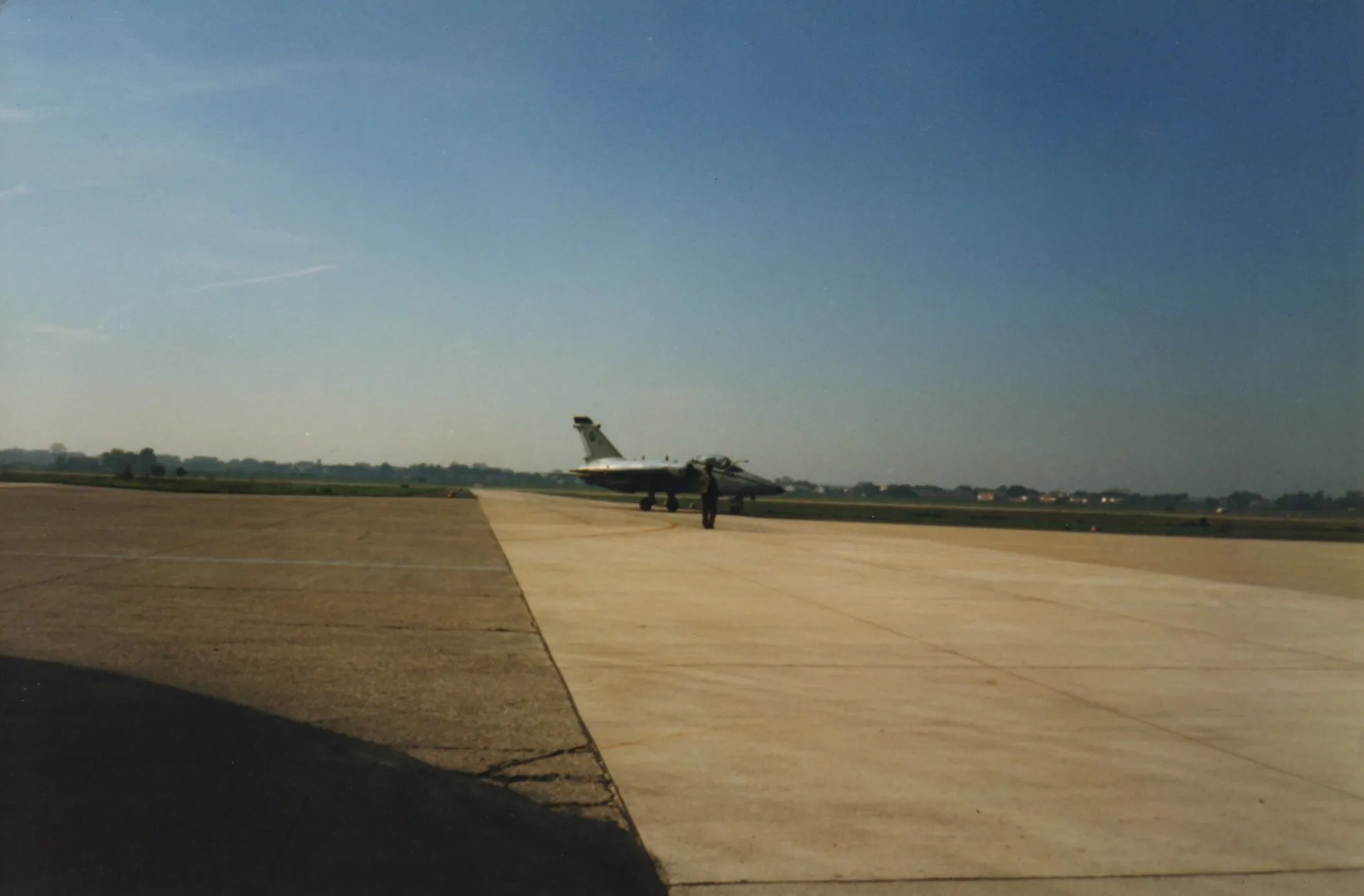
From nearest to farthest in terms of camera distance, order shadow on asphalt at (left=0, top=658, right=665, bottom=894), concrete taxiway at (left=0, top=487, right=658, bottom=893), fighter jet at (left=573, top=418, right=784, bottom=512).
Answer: shadow on asphalt at (left=0, top=658, right=665, bottom=894) < concrete taxiway at (left=0, top=487, right=658, bottom=893) < fighter jet at (left=573, top=418, right=784, bottom=512)

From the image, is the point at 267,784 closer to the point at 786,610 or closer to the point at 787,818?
the point at 787,818

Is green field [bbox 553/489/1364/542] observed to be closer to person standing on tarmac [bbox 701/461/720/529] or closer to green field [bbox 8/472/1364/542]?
green field [bbox 8/472/1364/542]

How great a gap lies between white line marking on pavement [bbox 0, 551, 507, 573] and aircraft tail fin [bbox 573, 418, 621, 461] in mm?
32179

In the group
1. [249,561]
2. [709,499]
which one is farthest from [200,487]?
[249,561]

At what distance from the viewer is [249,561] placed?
1378cm

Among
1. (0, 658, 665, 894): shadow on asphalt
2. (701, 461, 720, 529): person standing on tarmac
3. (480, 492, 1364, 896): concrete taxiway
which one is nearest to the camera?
(0, 658, 665, 894): shadow on asphalt

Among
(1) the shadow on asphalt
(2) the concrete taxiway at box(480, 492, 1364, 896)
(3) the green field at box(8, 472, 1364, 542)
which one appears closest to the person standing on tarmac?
(2) the concrete taxiway at box(480, 492, 1364, 896)

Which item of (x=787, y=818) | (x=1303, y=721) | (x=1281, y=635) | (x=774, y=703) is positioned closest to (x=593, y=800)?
(x=787, y=818)

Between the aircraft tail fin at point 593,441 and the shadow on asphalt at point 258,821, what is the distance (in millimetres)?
42054

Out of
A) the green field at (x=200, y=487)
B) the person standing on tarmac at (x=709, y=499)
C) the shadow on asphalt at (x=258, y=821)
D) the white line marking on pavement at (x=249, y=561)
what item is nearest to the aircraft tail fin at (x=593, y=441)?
the green field at (x=200, y=487)

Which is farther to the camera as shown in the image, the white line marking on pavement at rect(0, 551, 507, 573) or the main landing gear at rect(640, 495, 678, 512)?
the main landing gear at rect(640, 495, 678, 512)

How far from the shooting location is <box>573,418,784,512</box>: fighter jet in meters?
39.6

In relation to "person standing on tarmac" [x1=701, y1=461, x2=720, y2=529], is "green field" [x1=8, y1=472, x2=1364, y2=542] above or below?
below

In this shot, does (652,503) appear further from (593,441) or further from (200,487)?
(200,487)
